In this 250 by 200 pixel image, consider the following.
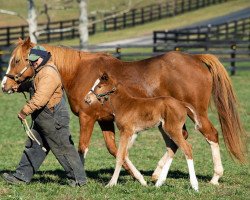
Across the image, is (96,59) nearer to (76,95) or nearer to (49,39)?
(76,95)

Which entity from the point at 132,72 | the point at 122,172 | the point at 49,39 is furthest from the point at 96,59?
the point at 49,39

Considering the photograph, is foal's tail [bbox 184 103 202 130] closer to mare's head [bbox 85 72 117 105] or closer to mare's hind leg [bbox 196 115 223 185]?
mare's hind leg [bbox 196 115 223 185]

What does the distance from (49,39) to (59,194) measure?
39.3 m

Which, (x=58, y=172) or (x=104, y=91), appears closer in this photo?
(x=104, y=91)

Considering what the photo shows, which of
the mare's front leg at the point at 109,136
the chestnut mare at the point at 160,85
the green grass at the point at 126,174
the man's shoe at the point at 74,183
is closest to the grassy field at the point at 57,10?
the green grass at the point at 126,174

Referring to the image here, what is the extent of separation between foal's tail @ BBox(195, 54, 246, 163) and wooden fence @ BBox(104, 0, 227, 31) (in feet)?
145

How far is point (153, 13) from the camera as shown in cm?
5888

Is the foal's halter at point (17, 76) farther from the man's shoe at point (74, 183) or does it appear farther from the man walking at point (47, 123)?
the man's shoe at point (74, 183)

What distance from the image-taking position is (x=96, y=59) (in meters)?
10.3

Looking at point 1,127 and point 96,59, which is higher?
point 96,59

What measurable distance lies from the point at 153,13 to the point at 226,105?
48.9m

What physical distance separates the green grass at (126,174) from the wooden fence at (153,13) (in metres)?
38.0

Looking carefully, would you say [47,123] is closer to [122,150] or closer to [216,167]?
[122,150]

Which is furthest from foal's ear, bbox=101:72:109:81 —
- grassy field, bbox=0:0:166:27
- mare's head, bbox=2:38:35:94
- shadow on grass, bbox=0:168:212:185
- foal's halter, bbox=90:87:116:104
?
grassy field, bbox=0:0:166:27
